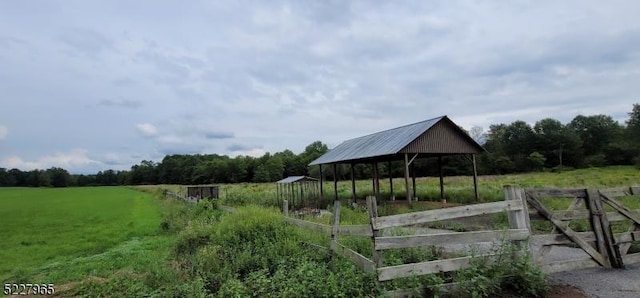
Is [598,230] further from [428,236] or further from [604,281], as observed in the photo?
[428,236]

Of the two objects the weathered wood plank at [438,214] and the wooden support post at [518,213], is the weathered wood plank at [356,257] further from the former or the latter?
the wooden support post at [518,213]

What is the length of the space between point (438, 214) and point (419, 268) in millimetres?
863

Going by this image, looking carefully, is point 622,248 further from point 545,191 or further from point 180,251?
point 180,251

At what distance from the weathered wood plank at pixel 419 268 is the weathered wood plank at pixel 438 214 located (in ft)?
1.86

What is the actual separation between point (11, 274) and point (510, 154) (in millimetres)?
74707

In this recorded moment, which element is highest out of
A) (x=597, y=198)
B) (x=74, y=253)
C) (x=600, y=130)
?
(x=600, y=130)

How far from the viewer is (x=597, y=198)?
6184mm

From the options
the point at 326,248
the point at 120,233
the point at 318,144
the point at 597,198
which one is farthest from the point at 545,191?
the point at 318,144

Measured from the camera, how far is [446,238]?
5.20m

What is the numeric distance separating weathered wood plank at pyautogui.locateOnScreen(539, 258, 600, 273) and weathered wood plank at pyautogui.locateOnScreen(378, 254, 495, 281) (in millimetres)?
1527

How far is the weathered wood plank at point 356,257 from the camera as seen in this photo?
16.7ft

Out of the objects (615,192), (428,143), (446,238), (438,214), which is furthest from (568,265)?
(428,143)

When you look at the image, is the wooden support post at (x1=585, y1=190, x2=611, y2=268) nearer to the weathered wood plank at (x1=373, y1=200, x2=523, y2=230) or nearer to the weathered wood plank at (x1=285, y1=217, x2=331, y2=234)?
the weathered wood plank at (x1=373, y1=200, x2=523, y2=230)

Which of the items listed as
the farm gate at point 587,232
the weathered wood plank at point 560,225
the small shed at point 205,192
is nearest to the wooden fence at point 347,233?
the farm gate at point 587,232
